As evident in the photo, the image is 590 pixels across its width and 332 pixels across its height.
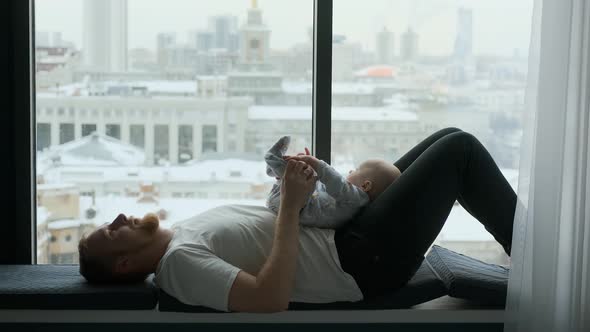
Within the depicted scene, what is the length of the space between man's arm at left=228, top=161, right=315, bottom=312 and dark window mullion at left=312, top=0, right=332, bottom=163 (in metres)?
0.58

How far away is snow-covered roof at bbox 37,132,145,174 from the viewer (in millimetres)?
2766

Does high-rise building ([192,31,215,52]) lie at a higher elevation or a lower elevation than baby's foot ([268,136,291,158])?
higher

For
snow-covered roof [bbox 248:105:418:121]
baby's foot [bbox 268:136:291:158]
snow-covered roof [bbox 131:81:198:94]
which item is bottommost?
baby's foot [bbox 268:136:291:158]

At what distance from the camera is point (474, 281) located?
232cm

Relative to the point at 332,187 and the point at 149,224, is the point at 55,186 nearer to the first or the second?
the point at 149,224

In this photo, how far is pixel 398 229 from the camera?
2207mm

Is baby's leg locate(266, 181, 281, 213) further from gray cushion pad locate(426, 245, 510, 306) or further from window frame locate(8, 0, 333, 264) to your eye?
gray cushion pad locate(426, 245, 510, 306)

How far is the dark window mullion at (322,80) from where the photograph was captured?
2713 millimetres

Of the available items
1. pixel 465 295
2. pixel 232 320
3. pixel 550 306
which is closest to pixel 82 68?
pixel 232 320

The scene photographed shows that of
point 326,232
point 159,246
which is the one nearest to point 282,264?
point 326,232

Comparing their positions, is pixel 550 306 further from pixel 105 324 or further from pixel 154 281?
pixel 105 324

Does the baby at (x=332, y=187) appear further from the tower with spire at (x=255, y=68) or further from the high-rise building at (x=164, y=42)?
the high-rise building at (x=164, y=42)

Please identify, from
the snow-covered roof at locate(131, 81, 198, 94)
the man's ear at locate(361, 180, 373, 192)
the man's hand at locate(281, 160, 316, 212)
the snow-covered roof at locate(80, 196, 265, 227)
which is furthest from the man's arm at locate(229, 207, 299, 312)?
the snow-covered roof at locate(131, 81, 198, 94)

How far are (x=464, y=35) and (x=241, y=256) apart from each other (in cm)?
121
